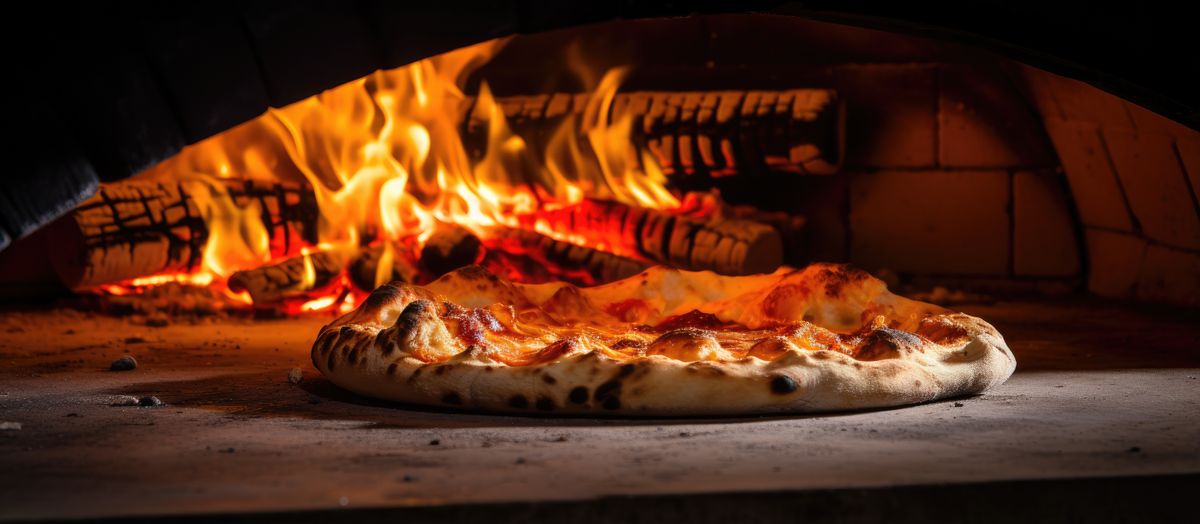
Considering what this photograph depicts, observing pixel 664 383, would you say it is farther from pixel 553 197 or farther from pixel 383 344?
pixel 553 197

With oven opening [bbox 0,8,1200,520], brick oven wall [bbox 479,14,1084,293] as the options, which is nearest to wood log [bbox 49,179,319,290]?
oven opening [bbox 0,8,1200,520]

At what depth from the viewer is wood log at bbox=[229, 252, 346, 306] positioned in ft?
15.7

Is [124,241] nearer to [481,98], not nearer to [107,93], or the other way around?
[481,98]

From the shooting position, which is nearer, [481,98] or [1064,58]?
[1064,58]

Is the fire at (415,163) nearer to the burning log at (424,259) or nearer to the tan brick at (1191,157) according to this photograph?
the burning log at (424,259)

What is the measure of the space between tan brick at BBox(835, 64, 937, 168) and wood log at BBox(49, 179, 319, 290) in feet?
7.32

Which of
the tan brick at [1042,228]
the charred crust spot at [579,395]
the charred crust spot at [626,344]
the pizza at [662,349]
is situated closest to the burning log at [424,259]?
the pizza at [662,349]

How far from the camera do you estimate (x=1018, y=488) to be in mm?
1923

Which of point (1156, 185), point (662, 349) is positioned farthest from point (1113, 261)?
point (662, 349)

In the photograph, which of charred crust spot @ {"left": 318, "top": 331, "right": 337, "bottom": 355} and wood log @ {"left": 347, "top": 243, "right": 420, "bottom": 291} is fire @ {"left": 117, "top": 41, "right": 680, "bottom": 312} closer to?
wood log @ {"left": 347, "top": 243, "right": 420, "bottom": 291}

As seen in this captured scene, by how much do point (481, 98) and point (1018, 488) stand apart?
149 inches

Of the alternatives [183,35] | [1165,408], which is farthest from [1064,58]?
[183,35]

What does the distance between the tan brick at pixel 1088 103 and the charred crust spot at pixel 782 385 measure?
232cm

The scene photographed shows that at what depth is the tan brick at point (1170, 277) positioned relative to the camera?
4.60 meters
